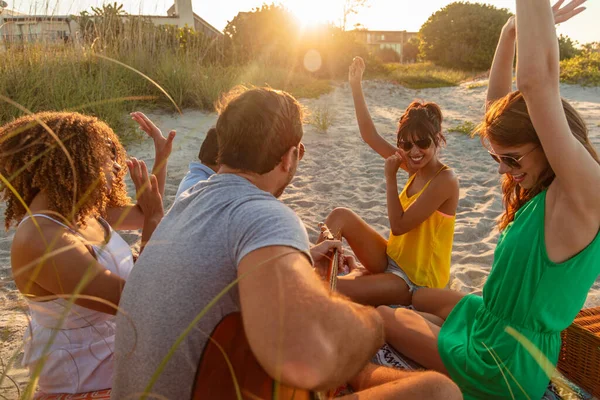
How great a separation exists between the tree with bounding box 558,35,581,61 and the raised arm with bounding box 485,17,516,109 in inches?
896

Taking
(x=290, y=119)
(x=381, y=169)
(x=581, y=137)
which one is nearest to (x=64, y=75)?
(x=381, y=169)

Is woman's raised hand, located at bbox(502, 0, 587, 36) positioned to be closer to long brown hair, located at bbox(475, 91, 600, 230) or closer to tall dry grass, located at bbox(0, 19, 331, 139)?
long brown hair, located at bbox(475, 91, 600, 230)

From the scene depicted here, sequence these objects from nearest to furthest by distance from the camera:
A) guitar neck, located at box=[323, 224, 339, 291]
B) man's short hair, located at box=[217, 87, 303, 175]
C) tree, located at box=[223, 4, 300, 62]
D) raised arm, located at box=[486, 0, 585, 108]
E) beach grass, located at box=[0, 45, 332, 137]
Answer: man's short hair, located at box=[217, 87, 303, 175], guitar neck, located at box=[323, 224, 339, 291], raised arm, located at box=[486, 0, 585, 108], beach grass, located at box=[0, 45, 332, 137], tree, located at box=[223, 4, 300, 62]

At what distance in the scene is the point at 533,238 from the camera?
1.84 meters

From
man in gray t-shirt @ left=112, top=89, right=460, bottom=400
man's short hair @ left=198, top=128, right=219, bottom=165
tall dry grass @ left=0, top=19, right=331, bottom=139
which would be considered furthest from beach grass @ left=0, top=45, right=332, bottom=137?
man in gray t-shirt @ left=112, top=89, right=460, bottom=400

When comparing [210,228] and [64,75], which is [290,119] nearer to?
[210,228]

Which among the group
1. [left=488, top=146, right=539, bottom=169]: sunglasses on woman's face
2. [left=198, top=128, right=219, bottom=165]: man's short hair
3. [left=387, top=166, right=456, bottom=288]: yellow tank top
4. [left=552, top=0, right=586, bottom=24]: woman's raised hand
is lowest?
[left=387, top=166, right=456, bottom=288]: yellow tank top

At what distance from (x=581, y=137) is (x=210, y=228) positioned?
147 centimetres

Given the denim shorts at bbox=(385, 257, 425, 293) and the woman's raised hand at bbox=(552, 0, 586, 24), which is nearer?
the woman's raised hand at bbox=(552, 0, 586, 24)

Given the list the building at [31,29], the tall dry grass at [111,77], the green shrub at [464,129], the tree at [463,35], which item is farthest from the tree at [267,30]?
the tree at [463,35]

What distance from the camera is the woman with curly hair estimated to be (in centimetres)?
175

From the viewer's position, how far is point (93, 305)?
1814 mm

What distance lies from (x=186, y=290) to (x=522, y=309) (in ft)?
4.47

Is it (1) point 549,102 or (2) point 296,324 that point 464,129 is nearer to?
(1) point 549,102
